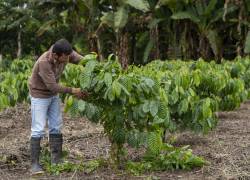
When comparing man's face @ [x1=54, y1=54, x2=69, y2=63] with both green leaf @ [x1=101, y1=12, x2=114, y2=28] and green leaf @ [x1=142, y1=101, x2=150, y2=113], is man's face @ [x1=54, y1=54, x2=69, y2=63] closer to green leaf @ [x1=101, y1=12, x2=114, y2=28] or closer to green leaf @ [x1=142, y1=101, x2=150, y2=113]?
green leaf @ [x1=142, y1=101, x2=150, y2=113]

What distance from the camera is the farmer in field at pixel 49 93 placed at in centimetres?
499

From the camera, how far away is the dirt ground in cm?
502

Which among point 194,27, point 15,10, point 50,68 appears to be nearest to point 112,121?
point 50,68

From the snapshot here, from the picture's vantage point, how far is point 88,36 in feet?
56.7

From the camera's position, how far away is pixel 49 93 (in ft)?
17.3

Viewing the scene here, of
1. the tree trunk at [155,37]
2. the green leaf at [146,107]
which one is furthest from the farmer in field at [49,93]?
the tree trunk at [155,37]

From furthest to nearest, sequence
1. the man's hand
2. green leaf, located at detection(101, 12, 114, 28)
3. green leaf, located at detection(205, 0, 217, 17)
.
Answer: green leaf, located at detection(205, 0, 217, 17) → green leaf, located at detection(101, 12, 114, 28) → the man's hand

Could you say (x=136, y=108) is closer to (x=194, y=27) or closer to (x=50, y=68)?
(x=50, y=68)

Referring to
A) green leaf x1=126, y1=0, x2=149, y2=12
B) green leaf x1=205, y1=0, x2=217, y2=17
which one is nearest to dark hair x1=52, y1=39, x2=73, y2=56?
green leaf x1=126, y1=0, x2=149, y2=12

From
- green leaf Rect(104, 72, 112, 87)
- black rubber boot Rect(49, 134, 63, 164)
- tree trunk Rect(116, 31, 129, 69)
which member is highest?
tree trunk Rect(116, 31, 129, 69)

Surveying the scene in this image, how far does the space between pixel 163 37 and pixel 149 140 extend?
1382 cm

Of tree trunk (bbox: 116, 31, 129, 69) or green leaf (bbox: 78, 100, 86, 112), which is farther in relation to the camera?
tree trunk (bbox: 116, 31, 129, 69)

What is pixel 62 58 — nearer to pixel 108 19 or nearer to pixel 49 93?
pixel 49 93

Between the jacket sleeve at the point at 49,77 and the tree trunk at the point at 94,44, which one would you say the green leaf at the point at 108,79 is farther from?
the tree trunk at the point at 94,44
